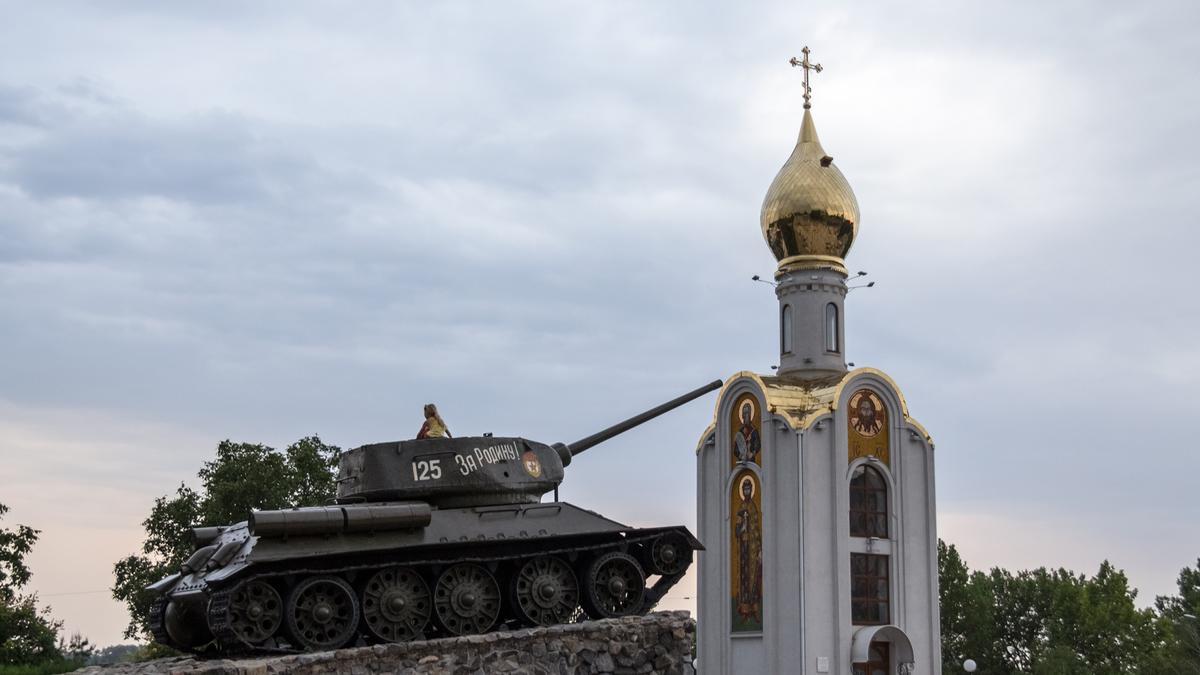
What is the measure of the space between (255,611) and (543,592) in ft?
9.92

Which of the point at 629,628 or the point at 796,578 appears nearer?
the point at 629,628

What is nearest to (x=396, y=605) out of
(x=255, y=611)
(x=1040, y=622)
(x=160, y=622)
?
(x=255, y=611)

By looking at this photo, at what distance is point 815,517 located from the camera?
29438 mm

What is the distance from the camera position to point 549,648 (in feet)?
48.8

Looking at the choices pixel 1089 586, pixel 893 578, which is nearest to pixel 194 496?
pixel 893 578

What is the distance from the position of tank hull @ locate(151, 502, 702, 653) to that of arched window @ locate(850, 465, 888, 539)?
1441 centimetres

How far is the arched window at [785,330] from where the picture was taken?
32.5m

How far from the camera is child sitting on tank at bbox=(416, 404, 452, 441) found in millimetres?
16141

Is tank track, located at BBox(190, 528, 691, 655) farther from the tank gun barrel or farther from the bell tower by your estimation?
the bell tower

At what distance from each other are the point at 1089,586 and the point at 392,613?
38.3 m

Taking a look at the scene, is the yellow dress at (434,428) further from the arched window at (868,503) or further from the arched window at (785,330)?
the arched window at (785,330)

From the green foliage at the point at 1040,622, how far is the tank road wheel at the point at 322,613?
111 feet

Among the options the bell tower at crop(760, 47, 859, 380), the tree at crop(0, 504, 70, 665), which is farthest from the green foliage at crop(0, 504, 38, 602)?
the bell tower at crop(760, 47, 859, 380)

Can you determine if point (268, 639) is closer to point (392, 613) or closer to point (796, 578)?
point (392, 613)
